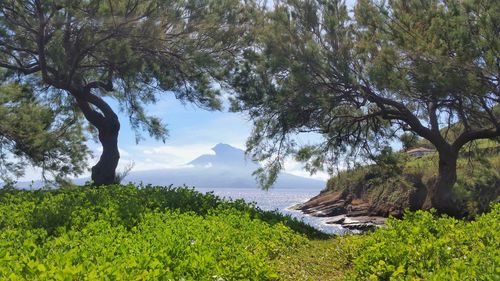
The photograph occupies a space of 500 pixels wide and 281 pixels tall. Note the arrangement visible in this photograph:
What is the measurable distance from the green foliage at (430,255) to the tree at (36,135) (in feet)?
48.4

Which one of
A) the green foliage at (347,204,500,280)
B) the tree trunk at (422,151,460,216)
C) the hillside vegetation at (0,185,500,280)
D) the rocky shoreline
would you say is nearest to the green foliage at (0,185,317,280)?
the hillside vegetation at (0,185,500,280)

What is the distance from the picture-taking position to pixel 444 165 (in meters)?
17.1

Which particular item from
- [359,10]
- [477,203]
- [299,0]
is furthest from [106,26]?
[477,203]

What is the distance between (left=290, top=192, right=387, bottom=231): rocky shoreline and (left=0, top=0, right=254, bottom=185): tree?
516 inches

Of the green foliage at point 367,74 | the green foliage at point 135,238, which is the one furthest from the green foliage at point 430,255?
the green foliage at point 367,74

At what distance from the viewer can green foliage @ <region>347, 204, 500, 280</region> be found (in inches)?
206

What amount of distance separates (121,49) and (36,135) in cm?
712

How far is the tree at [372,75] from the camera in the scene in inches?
579

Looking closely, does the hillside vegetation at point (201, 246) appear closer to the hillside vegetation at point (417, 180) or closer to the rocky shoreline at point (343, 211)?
the hillside vegetation at point (417, 180)

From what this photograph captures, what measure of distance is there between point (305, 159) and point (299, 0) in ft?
18.4

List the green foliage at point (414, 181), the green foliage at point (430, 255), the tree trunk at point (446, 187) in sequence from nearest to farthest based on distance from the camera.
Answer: the green foliage at point (430, 255) < the tree trunk at point (446, 187) < the green foliage at point (414, 181)

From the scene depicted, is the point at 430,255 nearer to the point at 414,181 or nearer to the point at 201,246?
the point at 201,246

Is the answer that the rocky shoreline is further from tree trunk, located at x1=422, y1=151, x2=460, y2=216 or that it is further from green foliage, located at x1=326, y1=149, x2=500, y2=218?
tree trunk, located at x1=422, y1=151, x2=460, y2=216

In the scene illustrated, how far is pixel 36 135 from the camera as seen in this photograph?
19578mm
